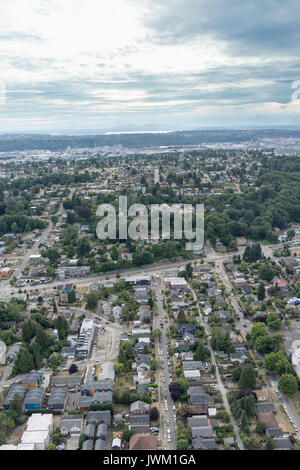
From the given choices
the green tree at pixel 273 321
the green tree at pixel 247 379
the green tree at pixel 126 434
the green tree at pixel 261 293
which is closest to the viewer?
the green tree at pixel 126 434

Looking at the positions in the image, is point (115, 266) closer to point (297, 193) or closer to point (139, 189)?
point (139, 189)

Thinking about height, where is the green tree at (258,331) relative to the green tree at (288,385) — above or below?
above

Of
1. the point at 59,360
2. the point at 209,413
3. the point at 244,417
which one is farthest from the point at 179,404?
the point at 59,360

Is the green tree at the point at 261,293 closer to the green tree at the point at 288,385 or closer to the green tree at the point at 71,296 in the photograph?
the green tree at the point at 288,385

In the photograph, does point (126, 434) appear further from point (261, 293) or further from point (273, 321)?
point (261, 293)

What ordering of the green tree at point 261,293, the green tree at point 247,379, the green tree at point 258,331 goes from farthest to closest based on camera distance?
the green tree at point 261,293 < the green tree at point 258,331 < the green tree at point 247,379

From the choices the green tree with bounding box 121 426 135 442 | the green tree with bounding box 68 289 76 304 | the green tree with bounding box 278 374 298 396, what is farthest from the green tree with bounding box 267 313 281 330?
the green tree with bounding box 68 289 76 304

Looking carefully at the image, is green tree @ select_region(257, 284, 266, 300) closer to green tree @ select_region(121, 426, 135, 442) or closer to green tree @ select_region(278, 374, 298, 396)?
green tree @ select_region(278, 374, 298, 396)

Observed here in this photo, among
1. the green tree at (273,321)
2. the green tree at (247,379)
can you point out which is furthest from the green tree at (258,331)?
the green tree at (247,379)

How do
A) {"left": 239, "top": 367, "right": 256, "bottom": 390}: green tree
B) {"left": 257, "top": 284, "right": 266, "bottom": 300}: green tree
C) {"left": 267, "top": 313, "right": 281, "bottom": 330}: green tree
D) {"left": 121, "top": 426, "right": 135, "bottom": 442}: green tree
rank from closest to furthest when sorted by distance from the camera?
{"left": 121, "top": 426, "right": 135, "bottom": 442}: green tree, {"left": 239, "top": 367, "right": 256, "bottom": 390}: green tree, {"left": 267, "top": 313, "right": 281, "bottom": 330}: green tree, {"left": 257, "top": 284, "right": 266, "bottom": 300}: green tree

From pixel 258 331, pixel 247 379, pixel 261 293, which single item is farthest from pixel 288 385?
pixel 261 293

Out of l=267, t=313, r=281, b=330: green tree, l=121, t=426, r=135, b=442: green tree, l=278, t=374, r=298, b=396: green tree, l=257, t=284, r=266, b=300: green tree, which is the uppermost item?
l=257, t=284, r=266, b=300: green tree
